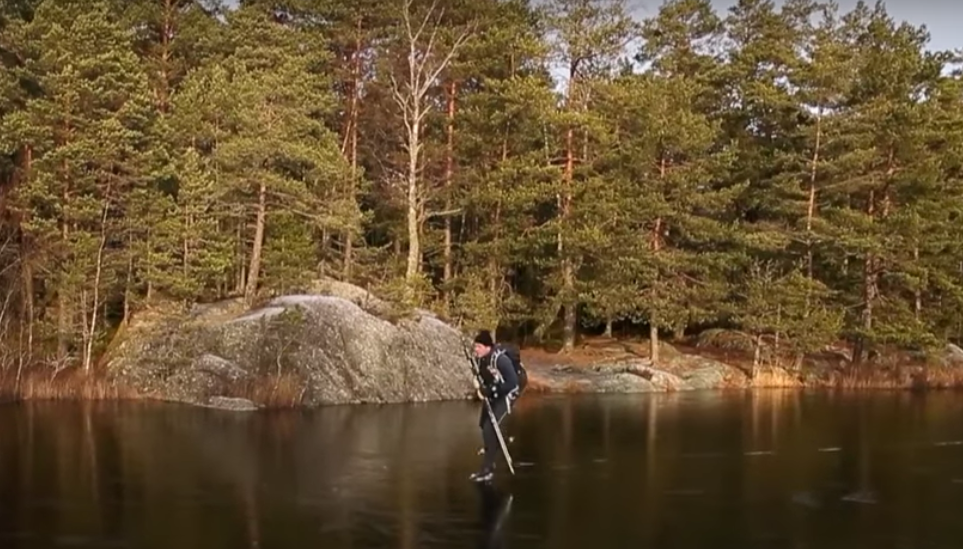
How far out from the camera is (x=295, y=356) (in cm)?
1952

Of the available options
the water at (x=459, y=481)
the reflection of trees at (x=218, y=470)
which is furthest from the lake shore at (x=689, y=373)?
the water at (x=459, y=481)

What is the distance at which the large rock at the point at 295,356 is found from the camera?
19.3 metres

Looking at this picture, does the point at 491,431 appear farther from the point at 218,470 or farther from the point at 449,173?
the point at 449,173

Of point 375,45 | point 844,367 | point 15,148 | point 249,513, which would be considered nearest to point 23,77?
point 15,148

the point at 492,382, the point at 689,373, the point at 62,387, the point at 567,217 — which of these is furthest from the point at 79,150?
the point at 689,373

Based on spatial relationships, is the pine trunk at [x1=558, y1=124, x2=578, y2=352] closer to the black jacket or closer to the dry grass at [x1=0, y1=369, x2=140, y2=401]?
the dry grass at [x1=0, y1=369, x2=140, y2=401]

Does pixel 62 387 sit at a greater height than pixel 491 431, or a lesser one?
lesser

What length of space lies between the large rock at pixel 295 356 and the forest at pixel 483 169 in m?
1.04

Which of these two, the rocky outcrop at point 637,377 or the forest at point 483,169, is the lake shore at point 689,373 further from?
the forest at point 483,169

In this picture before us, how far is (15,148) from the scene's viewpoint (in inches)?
805

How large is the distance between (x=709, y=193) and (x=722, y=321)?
16.2 ft

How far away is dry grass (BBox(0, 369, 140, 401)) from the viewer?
18.3 m

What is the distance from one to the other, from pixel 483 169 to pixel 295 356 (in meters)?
9.73

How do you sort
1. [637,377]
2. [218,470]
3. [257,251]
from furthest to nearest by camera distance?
[637,377], [257,251], [218,470]
